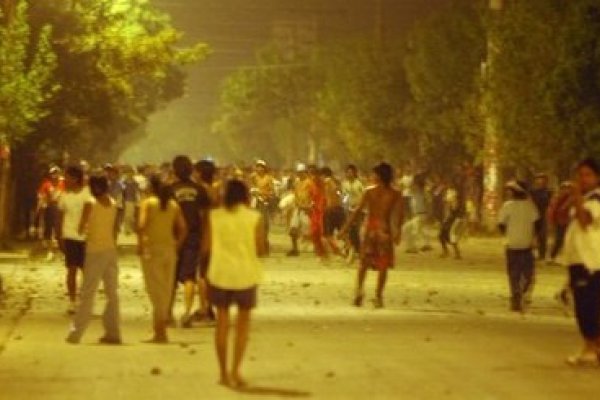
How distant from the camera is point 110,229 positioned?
1775 cm

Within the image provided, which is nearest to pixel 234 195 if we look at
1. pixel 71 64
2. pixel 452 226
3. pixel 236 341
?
pixel 236 341

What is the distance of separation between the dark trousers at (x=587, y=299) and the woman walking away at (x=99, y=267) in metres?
4.70

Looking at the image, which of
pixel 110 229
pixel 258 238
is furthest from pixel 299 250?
pixel 258 238

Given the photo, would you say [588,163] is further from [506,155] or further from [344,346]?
[506,155]

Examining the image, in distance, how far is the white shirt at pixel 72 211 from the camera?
20.4m

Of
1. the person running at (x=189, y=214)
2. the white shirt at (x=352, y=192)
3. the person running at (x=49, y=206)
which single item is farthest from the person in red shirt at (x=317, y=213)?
the person running at (x=189, y=214)

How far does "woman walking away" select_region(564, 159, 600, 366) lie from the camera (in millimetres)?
15664

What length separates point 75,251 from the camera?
20.5m

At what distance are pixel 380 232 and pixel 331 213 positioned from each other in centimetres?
1174

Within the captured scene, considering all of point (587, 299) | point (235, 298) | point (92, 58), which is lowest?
point (587, 299)

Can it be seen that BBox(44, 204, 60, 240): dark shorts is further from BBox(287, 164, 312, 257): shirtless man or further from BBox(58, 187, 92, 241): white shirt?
BBox(58, 187, 92, 241): white shirt

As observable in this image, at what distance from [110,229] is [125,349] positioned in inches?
60.0

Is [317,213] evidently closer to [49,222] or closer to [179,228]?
[49,222]

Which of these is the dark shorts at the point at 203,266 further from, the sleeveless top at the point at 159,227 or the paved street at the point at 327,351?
the paved street at the point at 327,351
